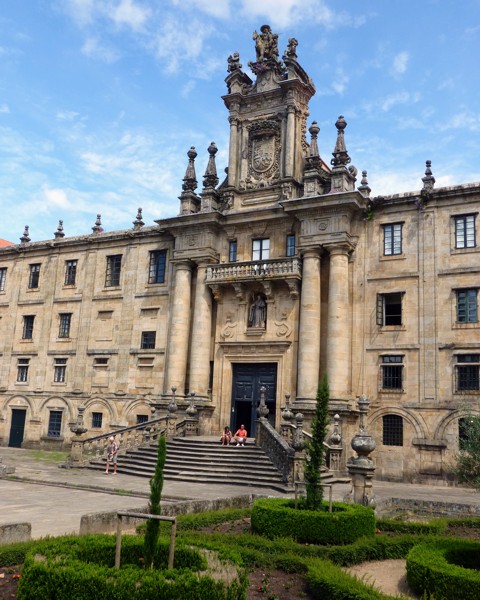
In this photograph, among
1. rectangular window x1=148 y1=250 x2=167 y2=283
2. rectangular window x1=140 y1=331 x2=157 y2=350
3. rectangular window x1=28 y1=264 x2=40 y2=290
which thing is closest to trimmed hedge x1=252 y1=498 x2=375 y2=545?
rectangular window x1=140 y1=331 x2=157 y2=350

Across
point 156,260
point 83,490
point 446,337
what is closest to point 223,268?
point 156,260

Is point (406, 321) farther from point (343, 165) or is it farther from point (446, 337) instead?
point (343, 165)

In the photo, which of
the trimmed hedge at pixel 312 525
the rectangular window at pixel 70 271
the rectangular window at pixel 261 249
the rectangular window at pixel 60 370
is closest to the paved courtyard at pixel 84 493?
the trimmed hedge at pixel 312 525

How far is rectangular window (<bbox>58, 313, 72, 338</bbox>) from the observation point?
39406mm

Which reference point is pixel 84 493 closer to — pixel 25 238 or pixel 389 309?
pixel 389 309

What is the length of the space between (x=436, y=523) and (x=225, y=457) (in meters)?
12.5

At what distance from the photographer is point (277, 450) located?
24203 millimetres

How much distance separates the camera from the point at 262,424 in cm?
2639

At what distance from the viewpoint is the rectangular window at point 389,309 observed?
29.5 meters

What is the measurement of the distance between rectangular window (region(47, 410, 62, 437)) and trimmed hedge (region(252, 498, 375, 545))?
27.4 meters

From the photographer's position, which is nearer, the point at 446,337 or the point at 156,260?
the point at 446,337

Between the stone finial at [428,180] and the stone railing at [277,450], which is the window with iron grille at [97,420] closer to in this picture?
Answer: the stone railing at [277,450]

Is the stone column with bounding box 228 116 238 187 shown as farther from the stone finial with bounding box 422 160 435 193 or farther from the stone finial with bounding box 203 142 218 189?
the stone finial with bounding box 422 160 435 193

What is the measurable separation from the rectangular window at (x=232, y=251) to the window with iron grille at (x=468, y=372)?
1303 centimetres
